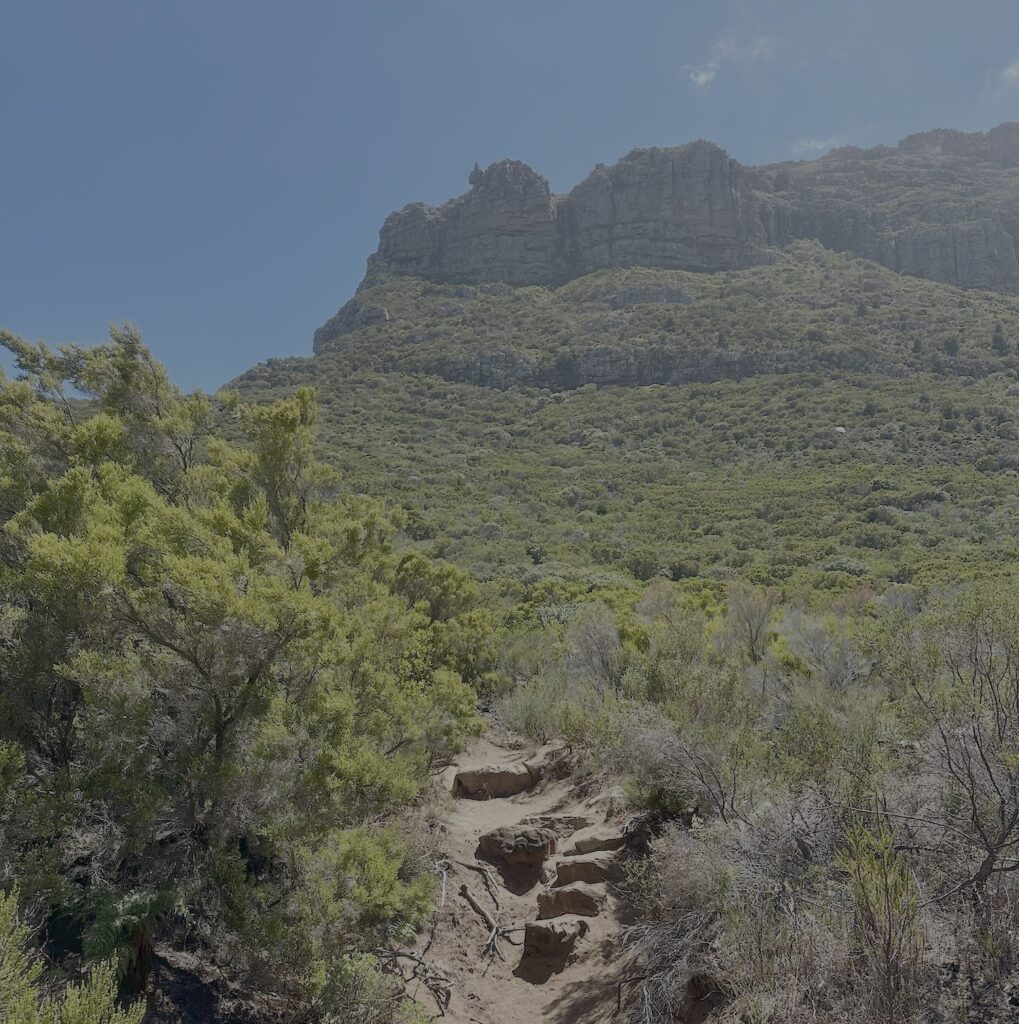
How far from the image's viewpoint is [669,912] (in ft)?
17.2

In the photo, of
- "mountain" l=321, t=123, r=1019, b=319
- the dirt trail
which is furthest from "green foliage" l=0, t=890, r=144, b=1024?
"mountain" l=321, t=123, r=1019, b=319

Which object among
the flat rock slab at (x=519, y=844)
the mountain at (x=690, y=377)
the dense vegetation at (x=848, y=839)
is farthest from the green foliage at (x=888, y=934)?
the mountain at (x=690, y=377)

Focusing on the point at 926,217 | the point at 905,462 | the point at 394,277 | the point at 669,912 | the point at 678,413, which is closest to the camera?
the point at 669,912

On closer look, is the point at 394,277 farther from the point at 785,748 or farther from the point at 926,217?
the point at 785,748

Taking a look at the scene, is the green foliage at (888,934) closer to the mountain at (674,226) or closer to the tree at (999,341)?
the tree at (999,341)

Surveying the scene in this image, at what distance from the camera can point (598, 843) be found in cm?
744

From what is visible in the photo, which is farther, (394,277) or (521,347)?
(394,277)

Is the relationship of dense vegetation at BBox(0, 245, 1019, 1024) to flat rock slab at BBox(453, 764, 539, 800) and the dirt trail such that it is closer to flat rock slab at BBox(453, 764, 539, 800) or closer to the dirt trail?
the dirt trail

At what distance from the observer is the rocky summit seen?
278 feet

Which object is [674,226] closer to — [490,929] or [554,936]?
[490,929]

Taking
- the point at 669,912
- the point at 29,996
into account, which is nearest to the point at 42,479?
the point at 29,996

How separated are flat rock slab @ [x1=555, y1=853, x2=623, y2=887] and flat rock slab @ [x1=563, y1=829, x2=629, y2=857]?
27cm

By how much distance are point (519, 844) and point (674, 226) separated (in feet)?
301

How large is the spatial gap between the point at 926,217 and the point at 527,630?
355 ft
